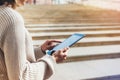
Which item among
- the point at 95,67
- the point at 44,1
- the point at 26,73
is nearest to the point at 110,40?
the point at 95,67

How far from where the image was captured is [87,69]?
12.5 ft

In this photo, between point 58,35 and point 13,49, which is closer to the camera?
point 13,49

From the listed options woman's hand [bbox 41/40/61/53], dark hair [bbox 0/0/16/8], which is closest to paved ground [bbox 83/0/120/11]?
woman's hand [bbox 41/40/61/53]

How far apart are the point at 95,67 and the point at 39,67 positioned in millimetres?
2851

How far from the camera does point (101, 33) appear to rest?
19.8ft

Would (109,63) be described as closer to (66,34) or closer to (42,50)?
(66,34)

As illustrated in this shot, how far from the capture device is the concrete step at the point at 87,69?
345 cm

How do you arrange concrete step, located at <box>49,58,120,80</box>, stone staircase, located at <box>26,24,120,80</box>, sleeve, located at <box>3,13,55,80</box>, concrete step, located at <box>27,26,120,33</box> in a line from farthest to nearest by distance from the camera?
concrete step, located at <box>27,26,120,33</box>, stone staircase, located at <box>26,24,120,80</box>, concrete step, located at <box>49,58,120,80</box>, sleeve, located at <box>3,13,55,80</box>

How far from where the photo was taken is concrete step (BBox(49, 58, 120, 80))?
3455mm

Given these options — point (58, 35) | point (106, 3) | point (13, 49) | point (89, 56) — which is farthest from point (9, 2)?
point (106, 3)

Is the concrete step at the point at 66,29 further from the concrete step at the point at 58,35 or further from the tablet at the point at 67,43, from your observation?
the tablet at the point at 67,43

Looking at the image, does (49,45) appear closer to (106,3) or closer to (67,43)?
(67,43)

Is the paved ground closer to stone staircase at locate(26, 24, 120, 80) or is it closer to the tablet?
stone staircase at locate(26, 24, 120, 80)

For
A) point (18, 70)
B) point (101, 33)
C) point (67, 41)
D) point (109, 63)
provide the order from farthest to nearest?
point (101, 33) < point (109, 63) < point (67, 41) < point (18, 70)
